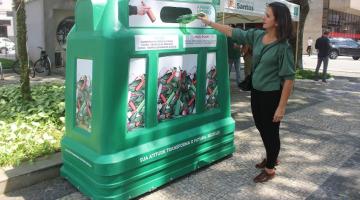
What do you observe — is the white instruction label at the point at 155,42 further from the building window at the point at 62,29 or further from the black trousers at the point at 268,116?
the building window at the point at 62,29

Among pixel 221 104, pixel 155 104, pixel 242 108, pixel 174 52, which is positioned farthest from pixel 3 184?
pixel 242 108

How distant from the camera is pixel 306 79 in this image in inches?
485

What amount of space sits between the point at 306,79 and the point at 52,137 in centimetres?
Answer: 973

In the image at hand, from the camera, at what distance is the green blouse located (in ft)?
11.2

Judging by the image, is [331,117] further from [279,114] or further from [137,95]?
[137,95]

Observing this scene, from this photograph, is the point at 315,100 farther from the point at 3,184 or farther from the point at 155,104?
the point at 3,184

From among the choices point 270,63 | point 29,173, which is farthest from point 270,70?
point 29,173

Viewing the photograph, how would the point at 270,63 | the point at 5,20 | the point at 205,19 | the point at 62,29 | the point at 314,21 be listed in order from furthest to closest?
the point at 5,20, the point at 314,21, the point at 62,29, the point at 205,19, the point at 270,63

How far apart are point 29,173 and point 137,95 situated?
50.7 inches

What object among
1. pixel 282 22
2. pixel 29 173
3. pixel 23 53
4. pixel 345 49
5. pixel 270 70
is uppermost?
pixel 345 49

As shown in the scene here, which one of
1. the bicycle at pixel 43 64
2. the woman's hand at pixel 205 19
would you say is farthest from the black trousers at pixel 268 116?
the bicycle at pixel 43 64

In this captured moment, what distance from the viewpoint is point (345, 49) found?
Answer: 91.0 ft

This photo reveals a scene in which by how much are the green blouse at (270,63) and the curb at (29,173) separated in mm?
2133

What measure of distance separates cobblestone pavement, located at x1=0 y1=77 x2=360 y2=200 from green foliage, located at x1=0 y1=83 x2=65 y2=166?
1.52 feet
